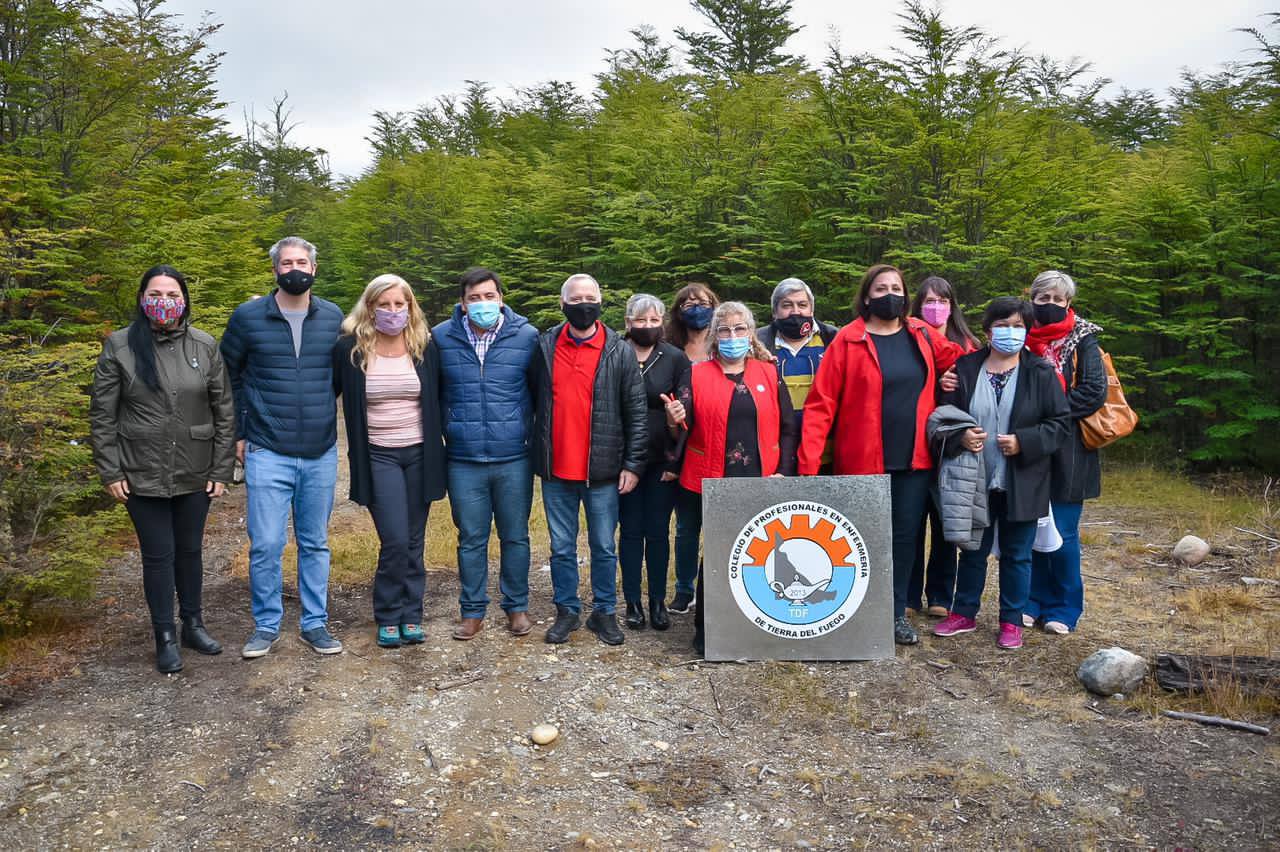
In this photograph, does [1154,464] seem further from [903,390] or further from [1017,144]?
[903,390]

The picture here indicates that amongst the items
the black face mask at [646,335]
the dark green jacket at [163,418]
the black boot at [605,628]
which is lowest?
the black boot at [605,628]

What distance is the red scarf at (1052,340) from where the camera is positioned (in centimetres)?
579

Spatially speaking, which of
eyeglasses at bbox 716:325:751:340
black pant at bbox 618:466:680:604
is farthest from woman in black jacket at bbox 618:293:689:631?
eyeglasses at bbox 716:325:751:340

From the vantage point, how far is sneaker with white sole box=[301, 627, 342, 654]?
5754 millimetres

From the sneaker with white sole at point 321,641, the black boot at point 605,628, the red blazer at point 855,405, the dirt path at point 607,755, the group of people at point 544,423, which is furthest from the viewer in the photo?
the black boot at point 605,628

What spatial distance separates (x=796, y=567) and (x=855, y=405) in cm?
109

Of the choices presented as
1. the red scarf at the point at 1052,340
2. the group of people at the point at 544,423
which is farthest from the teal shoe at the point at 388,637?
the red scarf at the point at 1052,340

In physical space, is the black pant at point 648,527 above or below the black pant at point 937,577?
above

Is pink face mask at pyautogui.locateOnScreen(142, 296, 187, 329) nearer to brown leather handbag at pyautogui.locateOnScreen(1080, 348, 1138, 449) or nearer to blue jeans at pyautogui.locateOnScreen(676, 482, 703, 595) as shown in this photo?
blue jeans at pyautogui.locateOnScreen(676, 482, 703, 595)

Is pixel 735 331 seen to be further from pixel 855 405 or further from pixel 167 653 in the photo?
pixel 167 653

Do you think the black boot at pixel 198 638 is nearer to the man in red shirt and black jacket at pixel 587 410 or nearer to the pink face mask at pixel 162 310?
the pink face mask at pixel 162 310

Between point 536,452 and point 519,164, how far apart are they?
66.7 feet

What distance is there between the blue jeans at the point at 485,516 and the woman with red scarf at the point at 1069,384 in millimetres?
3475

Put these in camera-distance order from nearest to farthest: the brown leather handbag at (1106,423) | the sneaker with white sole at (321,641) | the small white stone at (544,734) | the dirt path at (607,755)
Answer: the dirt path at (607,755)
the small white stone at (544,734)
the sneaker with white sole at (321,641)
the brown leather handbag at (1106,423)
